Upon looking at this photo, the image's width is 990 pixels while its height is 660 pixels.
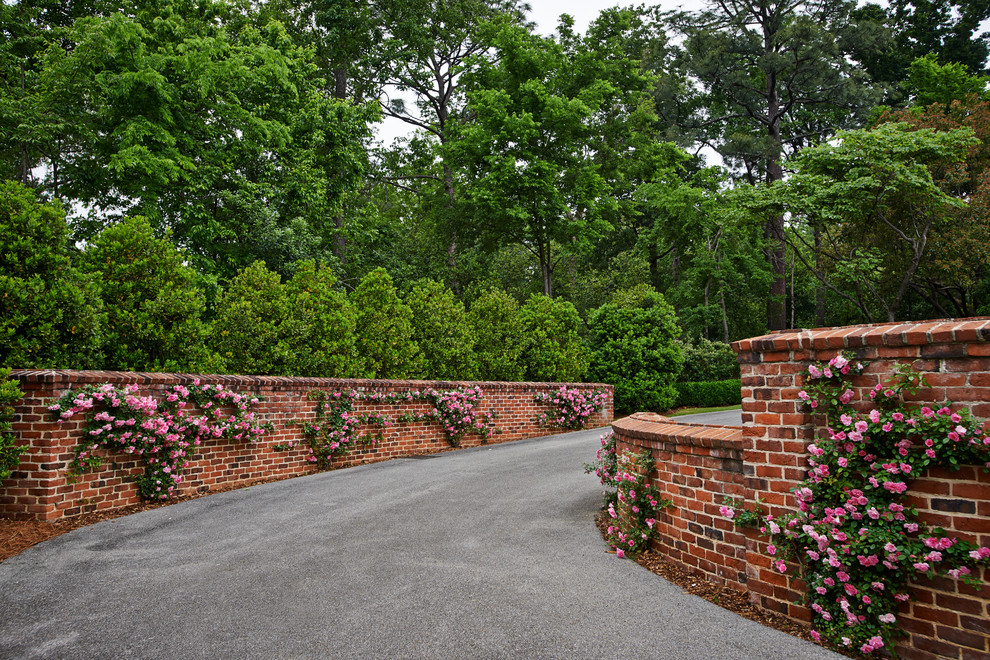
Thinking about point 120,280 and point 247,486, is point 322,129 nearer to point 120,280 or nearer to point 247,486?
point 120,280

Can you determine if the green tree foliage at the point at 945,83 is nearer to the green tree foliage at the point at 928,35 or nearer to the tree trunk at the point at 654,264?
the green tree foliage at the point at 928,35

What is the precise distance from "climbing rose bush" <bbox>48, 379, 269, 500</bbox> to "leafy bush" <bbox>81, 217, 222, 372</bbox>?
1.18 meters

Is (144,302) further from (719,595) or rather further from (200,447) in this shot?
(719,595)

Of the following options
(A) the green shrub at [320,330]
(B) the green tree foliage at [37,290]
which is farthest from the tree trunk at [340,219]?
(B) the green tree foliage at [37,290]

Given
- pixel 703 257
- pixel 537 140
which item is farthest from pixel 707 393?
pixel 537 140

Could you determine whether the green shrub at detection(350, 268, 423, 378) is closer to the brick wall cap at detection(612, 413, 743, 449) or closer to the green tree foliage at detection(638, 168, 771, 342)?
the brick wall cap at detection(612, 413, 743, 449)

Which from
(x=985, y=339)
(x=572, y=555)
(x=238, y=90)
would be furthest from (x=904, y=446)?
(x=238, y=90)

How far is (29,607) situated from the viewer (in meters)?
3.88

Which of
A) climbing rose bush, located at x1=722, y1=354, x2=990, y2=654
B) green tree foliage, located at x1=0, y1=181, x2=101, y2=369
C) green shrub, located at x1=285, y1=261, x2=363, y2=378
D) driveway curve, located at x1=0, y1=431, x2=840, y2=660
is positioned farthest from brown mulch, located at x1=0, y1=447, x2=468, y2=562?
climbing rose bush, located at x1=722, y1=354, x2=990, y2=654

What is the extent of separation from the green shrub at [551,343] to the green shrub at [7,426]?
1190 cm

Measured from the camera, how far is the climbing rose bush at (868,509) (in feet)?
9.22

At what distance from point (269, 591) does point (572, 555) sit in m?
2.41

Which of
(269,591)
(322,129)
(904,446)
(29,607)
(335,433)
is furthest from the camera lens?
(322,129)

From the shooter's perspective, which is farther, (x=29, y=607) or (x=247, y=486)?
(x=247, y=486)
